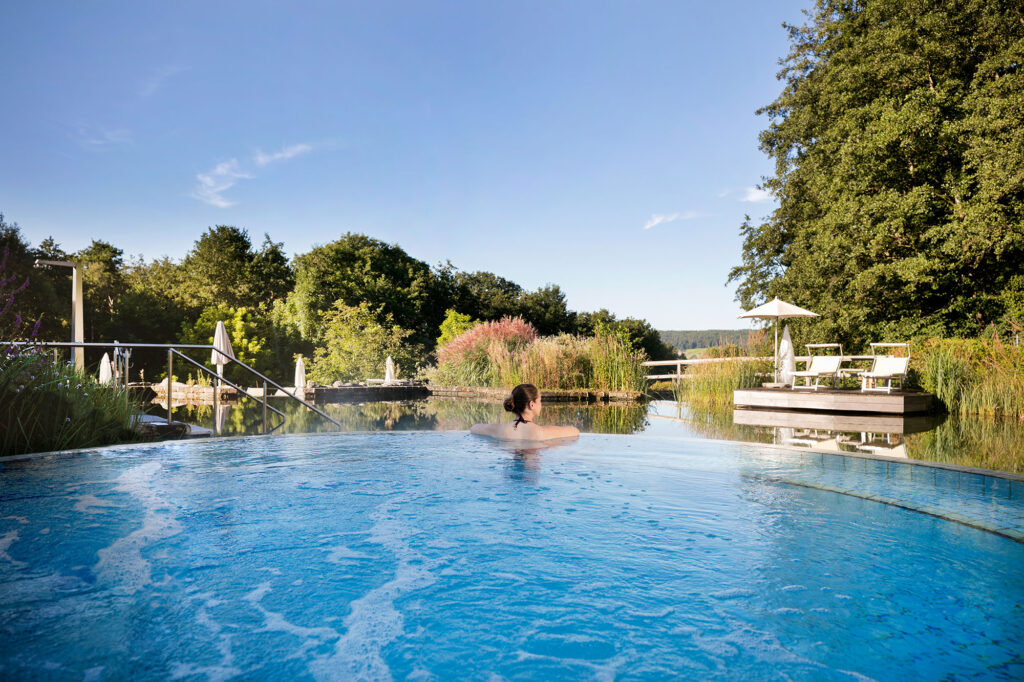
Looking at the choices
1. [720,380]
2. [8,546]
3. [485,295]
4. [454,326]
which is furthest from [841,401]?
[485,295]

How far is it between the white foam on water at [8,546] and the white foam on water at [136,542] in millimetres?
318

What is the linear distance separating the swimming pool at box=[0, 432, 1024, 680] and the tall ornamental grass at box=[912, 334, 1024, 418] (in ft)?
18.6

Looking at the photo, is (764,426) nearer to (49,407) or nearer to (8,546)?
(8,546)

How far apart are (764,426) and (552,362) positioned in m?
6.37

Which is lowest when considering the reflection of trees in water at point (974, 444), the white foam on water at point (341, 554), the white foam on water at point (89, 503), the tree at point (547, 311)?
the white foam on water at point (341, 554)

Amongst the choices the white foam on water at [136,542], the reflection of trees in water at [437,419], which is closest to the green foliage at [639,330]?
the reflection of trees in water at [437,419]

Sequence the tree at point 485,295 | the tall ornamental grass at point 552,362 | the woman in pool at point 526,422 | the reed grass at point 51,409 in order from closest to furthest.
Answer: the reed grass at point 51,409 < the woman in pool at point 526,422 < the tall ornamental grass at point 552,362 < the tree at point 485,295

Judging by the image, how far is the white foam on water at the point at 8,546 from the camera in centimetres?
273

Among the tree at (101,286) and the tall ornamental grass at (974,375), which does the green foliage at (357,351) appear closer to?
the tree at (101,286)

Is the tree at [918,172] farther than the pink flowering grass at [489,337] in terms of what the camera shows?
No

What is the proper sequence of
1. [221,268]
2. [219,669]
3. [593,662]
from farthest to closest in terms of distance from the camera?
[221,268]
[593,662]
[219,669]

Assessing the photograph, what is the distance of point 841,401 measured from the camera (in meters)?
9.36

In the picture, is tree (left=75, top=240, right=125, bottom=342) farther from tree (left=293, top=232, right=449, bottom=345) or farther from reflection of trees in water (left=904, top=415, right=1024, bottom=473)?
reflection of trees in water (left=904, top=415, right=1024, bottom=473)

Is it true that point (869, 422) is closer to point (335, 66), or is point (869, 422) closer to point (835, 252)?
point (835, 252)
